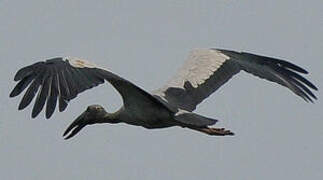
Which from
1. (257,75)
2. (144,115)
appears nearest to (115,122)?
(144,115)

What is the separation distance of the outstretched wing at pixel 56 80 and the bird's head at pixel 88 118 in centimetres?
207

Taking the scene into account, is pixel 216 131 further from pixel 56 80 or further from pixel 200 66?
pixel 56 80

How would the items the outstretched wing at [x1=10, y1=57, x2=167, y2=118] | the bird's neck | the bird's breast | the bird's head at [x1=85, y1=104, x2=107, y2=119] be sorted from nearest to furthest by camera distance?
the outstretched wing at [x1=10, y1=57, x2=167, y2=118], the bird's breast, the bird's neck, the bird's head at [x1=85, y1=104, x2=107, y2=119]

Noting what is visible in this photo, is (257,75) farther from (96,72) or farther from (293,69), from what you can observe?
(96,72)

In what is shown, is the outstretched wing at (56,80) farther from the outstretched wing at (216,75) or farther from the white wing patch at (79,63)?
the outstretched wing at (216,75)

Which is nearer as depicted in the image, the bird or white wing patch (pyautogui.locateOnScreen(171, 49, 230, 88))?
the bird

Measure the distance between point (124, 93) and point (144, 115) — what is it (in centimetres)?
45

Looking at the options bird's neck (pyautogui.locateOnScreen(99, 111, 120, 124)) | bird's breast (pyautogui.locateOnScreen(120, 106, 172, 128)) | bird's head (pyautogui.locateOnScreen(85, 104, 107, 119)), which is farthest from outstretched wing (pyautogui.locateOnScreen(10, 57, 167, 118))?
bird's head (pyautogui.locateOnScreen(85, 104, 107, 119))

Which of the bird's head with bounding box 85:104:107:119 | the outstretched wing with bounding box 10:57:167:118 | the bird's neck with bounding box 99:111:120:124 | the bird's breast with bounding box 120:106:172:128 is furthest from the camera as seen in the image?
the bird's head with bounding box 85:104:107:119

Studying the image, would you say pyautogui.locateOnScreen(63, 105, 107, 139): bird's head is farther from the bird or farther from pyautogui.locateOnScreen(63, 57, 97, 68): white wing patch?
pyautogui.locateOnScreen(63, 57, 97, 68): white wing patch

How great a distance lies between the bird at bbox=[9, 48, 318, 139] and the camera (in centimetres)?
1888

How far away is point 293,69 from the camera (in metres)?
22.0

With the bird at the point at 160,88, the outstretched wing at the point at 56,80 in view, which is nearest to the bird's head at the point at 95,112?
the bird at the point at 160,88

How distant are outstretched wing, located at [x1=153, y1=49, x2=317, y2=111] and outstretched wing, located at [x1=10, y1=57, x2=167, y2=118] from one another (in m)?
1.84
